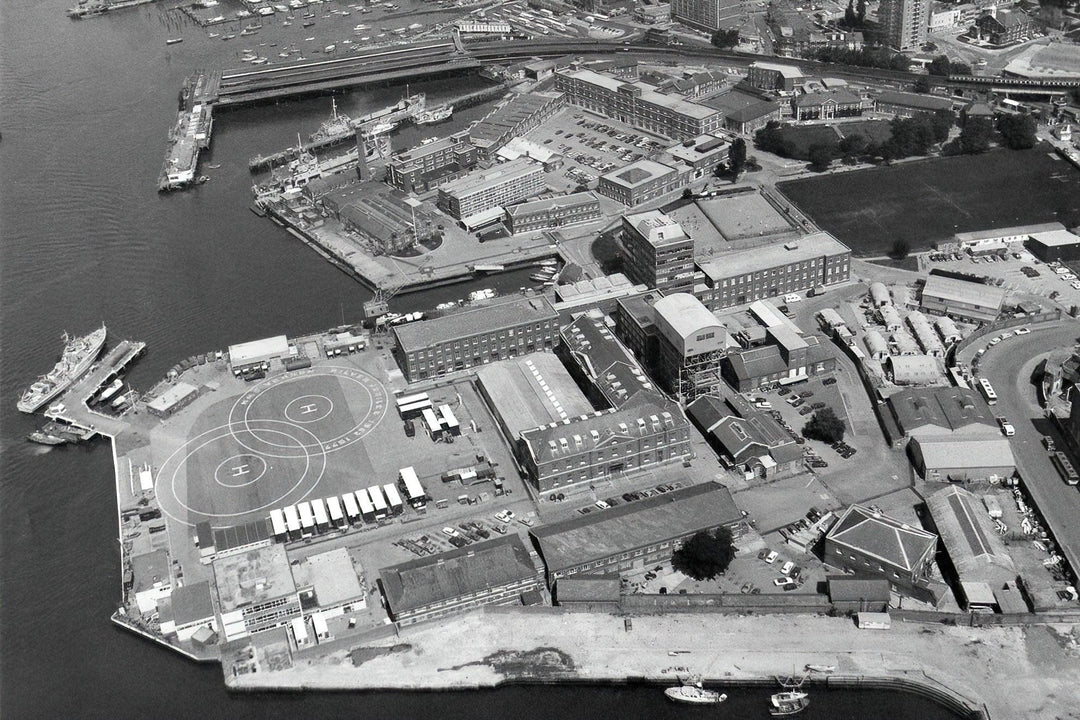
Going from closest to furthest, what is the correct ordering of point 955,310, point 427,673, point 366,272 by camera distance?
1. point 427,673
2. point 955,310
3. point 366,272

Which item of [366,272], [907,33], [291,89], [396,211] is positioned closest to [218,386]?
[366,272]

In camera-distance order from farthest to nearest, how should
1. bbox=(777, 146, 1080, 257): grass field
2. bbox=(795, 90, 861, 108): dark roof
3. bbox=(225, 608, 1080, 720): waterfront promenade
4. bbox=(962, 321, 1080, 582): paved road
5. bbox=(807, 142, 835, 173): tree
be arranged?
1. bbox=(795, 90, 861, 108): dark roof
2. bbox=(807, 142, 835, 173): tree
3. bbox=(777, 146, 1080, 257): grass field
4. bbox=(962, 321, 1080, 582): paved road
5. bbox=(225, 608, 1080, 720): waterfront promenade

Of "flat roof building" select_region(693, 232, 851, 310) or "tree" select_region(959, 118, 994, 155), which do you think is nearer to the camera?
"flat roof building" select_region(693, 232, 851, 310)

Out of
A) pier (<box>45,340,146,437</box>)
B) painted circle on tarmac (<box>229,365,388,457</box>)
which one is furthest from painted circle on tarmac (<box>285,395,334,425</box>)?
pier (<box>45,340,146,437</box>)

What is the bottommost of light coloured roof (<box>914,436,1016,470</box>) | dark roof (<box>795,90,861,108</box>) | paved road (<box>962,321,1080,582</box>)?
paved road (<box>962,321,1080,582</box>)

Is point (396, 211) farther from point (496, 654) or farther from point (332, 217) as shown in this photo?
point (496, 654)

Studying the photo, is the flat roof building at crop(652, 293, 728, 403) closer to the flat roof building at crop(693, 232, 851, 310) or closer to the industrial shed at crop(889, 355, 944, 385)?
the flat roof building at crop(693, 232, 851, 310)

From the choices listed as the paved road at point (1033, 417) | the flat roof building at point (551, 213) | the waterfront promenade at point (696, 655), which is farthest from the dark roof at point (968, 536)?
the flat roof building at point (551, 213)

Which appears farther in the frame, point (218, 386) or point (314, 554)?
point (218, 386)
